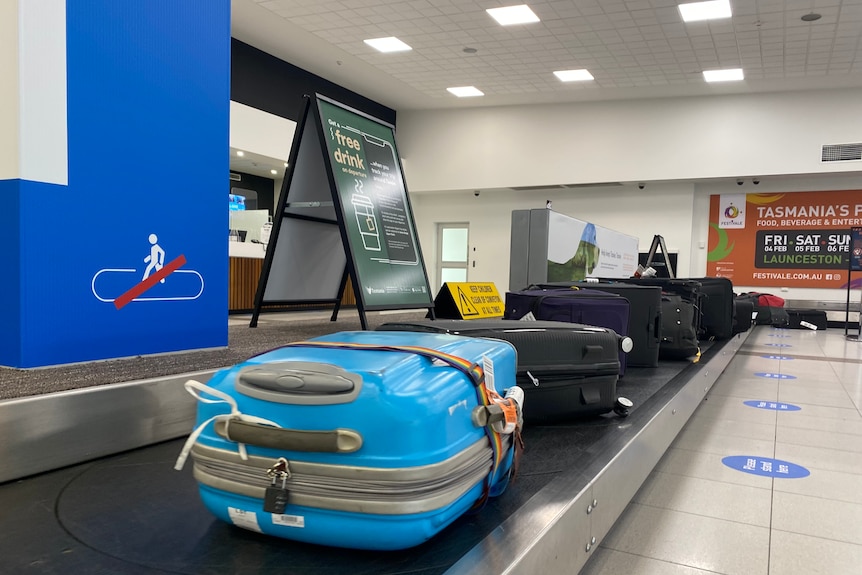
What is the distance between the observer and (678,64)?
10.3 metres

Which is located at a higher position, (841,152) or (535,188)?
(841,152)

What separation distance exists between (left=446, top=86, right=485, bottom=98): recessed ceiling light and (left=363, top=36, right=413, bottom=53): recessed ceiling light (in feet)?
8.16

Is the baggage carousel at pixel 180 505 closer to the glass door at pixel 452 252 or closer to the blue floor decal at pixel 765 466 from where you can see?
the blue floor decal at pixel 765 466

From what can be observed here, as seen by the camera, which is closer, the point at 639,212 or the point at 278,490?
the point at 278,490

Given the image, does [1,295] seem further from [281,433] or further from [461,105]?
[461,105]

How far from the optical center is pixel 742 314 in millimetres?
7352

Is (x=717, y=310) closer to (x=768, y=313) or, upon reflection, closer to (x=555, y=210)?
(x=555, y=210)

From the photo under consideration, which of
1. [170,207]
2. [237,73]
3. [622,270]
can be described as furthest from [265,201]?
[170,207]

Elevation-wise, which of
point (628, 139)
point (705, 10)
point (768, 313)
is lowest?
point (768, 313)

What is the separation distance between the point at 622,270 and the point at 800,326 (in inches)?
167

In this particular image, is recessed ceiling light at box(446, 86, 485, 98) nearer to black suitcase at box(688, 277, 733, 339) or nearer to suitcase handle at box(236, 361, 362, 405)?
black suitcase at box(688, 277, 733, 339)

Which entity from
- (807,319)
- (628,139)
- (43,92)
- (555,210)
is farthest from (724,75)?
(43,92)

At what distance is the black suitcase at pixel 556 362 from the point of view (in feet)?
6.86

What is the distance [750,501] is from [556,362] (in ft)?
3.10
